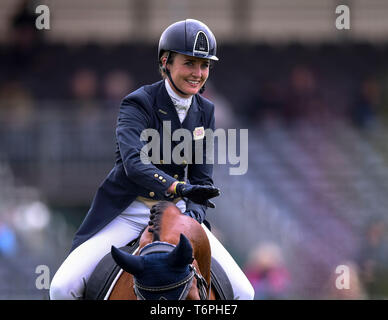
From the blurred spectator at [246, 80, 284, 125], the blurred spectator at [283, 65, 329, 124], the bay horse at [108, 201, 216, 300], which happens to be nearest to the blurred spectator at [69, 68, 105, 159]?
the blurred spectator at [246, 80, 284, 125]

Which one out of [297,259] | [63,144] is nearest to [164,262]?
[297,259]

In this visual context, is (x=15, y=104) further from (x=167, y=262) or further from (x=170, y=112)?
(x=167, y=262)

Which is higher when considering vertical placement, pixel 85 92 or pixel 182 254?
pixel 182 254

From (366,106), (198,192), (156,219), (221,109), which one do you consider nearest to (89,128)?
(221,109)

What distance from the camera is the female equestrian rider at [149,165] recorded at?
15.9 ft

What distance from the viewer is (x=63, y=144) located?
13.8 m

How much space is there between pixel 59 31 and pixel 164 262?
15935 mm

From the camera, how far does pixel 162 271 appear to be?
161 inches

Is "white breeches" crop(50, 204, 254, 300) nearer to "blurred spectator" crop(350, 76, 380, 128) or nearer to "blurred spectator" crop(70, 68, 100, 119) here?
"blurred spectator" crop(70, 68, 100, 119)

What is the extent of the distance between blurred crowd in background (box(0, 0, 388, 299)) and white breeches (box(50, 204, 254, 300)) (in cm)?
408

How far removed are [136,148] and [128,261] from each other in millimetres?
886

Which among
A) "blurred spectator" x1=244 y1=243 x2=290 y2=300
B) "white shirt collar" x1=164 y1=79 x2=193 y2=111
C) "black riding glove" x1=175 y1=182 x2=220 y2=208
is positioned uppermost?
"white shirt collar" x1=164 y1=79 x2=193 y2=111

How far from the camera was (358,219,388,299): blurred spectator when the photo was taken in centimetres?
1102

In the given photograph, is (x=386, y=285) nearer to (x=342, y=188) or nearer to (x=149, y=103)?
(x=342, y=188)
